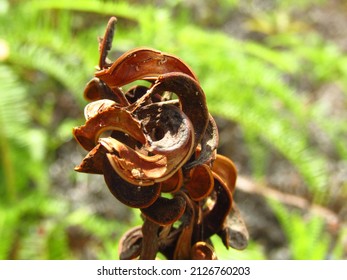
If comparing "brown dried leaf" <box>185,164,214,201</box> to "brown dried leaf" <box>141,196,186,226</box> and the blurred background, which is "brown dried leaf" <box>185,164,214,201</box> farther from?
the blurred background

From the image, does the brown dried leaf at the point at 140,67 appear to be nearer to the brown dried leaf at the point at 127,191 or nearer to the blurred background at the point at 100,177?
the brown dried leaf at the point at 127,191

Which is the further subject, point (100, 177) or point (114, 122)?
point (100, 177)

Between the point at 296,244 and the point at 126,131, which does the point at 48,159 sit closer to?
the point at 296,244

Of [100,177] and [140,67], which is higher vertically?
[140,67]

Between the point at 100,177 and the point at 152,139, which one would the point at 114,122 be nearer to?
the point at 152,139

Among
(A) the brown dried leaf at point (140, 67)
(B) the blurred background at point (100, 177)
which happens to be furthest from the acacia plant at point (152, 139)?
(B) the blurred background at point (100, 177)

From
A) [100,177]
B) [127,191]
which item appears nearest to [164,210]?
[127,191]

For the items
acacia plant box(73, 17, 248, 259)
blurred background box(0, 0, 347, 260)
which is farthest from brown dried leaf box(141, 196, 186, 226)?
blurred background box(0, 0, 347, 260)
